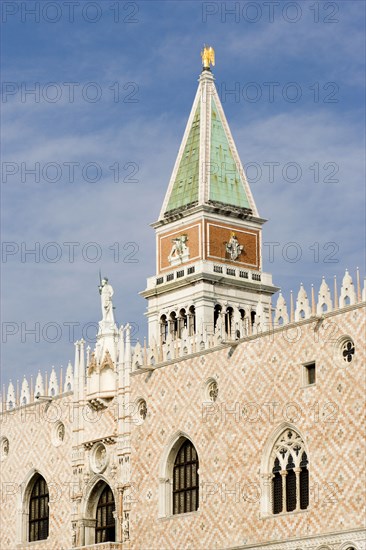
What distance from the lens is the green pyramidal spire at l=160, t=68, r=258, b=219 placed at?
2130 inches

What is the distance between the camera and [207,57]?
57.4 metres

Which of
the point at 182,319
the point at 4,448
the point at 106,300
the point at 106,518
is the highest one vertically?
the point at 182,319

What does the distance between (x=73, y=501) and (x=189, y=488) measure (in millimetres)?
5243

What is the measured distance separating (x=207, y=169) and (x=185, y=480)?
1943cm

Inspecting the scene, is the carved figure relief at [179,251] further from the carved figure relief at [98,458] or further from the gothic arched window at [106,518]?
the gothic arched window at [106,518]

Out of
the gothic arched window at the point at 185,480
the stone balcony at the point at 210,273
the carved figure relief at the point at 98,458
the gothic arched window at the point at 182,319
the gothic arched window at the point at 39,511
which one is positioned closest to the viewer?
the gothic arched window at the point at 185,480

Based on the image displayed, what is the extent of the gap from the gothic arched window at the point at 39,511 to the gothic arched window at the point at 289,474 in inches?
421

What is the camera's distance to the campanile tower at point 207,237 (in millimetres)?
53844

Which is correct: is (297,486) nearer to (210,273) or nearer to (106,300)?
(106,300)

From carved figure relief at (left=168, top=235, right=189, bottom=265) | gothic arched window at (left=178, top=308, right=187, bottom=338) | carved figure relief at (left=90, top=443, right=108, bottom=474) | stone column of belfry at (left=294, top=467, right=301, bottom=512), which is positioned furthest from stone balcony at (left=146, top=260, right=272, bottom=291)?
stone column of belfry at (left=294, top=467, right=301, bottom=512)

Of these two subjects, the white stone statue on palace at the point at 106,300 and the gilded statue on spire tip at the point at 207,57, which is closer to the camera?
the white stone statue on palace at the point at 106,300

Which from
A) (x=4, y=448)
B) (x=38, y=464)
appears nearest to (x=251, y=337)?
(x=38, y=464)

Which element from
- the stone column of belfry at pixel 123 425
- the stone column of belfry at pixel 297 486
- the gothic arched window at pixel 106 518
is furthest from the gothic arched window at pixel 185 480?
the stone column of belfry at pixel 297 486

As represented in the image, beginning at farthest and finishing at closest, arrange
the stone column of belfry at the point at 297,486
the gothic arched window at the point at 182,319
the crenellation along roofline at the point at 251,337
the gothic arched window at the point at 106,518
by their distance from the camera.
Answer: the gothic arched window at the point at 182,319, the gothic arched window at the point at 106,518, the stone column of belfry at the point at 297,486, the crenellation along roofline at the point at 251,337
